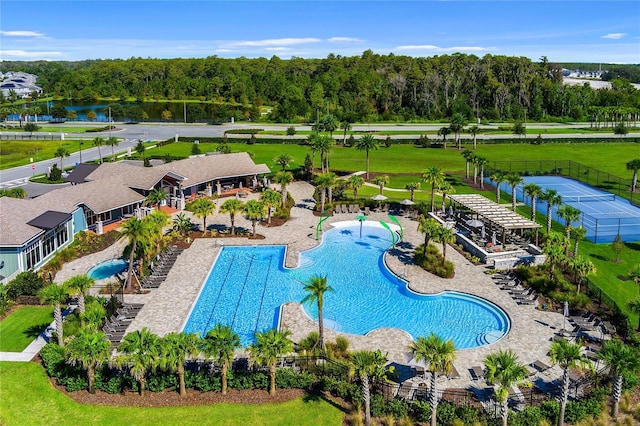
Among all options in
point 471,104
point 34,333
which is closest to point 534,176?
point 34,333

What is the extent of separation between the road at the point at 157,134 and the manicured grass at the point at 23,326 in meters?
37.6

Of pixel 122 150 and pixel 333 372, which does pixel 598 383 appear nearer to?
pixel 333 372

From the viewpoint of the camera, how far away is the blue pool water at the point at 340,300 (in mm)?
31141

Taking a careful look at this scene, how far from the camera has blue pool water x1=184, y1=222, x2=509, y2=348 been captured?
3114 centimetres

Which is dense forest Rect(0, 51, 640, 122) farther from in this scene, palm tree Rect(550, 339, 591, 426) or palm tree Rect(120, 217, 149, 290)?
palm tree Rect(550, 339, 591, 426)

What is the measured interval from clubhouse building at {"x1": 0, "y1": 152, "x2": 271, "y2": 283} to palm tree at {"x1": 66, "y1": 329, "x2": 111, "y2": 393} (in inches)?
606

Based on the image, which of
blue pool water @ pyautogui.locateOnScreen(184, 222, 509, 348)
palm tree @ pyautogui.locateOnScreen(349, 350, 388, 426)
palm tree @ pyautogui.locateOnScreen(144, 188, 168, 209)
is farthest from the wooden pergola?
palm tree @ pyautogui.locateOnScreen(144, 188, 168, 209)

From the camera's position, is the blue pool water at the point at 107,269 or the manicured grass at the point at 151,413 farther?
the blue pool water at the point at 107,269

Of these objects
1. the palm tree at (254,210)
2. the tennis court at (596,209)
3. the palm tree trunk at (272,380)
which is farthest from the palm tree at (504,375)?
the tennis court at (596,209)

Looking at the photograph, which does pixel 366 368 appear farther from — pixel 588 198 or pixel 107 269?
pixel 588 198

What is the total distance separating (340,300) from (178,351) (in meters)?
13.6

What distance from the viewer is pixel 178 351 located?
23.2m

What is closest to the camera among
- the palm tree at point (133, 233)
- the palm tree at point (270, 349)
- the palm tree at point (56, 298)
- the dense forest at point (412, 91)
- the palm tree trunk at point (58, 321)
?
the palm tree at point (270, 349)

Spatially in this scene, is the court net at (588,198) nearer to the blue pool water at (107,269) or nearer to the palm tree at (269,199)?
the palm tree at (269,199)
